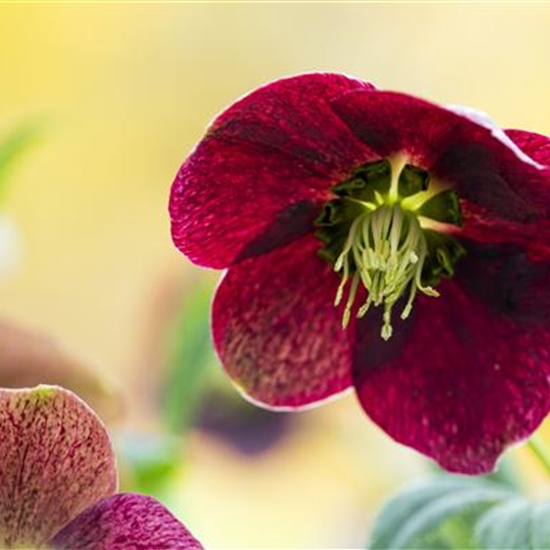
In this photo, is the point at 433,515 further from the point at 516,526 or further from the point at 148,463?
the point at 148,463

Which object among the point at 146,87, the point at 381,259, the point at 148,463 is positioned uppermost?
the point at 381,259

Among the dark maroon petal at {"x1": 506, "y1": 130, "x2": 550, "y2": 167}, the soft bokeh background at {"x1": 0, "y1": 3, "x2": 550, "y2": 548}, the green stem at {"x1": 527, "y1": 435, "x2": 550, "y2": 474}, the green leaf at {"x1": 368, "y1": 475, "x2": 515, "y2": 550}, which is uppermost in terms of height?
the dark maroon petal at {"x1": 506, "y1": 130, "x2": 550, "y2": 167}

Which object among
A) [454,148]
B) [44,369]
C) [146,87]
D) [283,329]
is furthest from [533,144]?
[146,87]

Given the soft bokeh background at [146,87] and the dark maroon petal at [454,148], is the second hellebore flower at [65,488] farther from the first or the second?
the soft bokeh background at [146,87]

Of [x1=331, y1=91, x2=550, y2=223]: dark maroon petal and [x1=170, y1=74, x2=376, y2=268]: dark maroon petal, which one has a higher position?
[x1=331, y1=91, x2=550, y2=223]: dark maroon petal

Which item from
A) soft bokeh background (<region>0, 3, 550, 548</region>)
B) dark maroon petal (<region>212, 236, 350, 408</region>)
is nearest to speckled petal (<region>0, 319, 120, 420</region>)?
dark maroon petal (<region>212, 236, 350, 408</region>)

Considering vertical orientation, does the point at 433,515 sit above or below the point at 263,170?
below

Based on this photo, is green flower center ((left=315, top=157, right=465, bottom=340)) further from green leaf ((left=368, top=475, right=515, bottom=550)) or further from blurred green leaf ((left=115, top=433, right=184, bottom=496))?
blurred green leaf ((left=115, top=433, right=184, bottom=496))

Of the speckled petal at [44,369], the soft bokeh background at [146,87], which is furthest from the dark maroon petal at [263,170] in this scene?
the soft bokeh background at [146,87]
